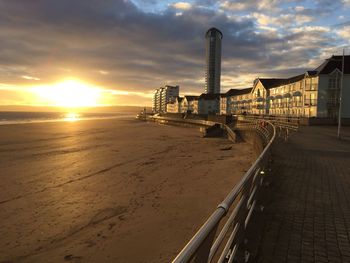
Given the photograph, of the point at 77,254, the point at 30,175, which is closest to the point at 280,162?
the point at 77,254

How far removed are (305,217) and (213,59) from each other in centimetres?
18425

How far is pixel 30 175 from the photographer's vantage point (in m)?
16.5

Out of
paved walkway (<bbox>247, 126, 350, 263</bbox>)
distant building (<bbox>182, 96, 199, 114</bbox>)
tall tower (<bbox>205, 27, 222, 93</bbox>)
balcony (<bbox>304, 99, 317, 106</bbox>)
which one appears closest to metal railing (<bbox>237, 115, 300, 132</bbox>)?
balcony (<bbox>304, 99, 317, 106</bbox>)

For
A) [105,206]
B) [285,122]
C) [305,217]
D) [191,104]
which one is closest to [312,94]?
[285,122]

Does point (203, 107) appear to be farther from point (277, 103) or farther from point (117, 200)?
point (117, 200)

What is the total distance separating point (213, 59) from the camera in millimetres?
184250

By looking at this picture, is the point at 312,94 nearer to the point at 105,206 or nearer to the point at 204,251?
the point at 105,206

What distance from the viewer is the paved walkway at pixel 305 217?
4.64 metres

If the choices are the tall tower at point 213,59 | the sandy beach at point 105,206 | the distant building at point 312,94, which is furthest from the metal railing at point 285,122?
the tall tower at point 213,59

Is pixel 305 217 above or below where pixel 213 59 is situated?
below

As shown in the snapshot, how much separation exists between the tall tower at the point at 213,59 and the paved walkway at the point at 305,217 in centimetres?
17080

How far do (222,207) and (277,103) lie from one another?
77219mm

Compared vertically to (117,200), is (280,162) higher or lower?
higher

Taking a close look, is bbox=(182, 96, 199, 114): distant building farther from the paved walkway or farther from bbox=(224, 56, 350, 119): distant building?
the paved walkway
